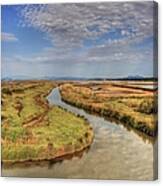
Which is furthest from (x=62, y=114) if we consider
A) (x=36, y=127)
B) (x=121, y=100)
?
(x=121, y=100)

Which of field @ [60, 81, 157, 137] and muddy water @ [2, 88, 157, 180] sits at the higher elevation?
field @ [60, 81, 157, 137]

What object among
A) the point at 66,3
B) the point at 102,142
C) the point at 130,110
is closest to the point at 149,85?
the point at 130,110

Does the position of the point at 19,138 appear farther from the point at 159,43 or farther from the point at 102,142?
the point at 159,43

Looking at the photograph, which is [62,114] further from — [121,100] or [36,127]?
[121,100]

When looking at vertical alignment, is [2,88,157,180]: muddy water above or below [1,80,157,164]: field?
below
